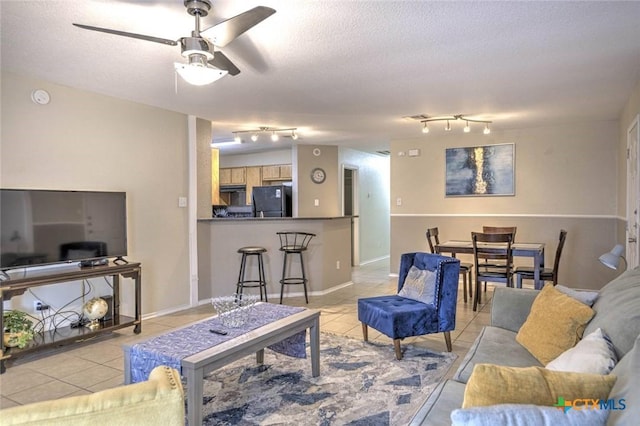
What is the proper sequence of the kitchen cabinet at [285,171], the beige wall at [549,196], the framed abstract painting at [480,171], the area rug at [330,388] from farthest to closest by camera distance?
the kitchen cabinet at [285,171], the framed abstract painting at [480,171], the beige wall at [549,196], the area rug at [330,388]

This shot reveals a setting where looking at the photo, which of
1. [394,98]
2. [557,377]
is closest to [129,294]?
[394,98]

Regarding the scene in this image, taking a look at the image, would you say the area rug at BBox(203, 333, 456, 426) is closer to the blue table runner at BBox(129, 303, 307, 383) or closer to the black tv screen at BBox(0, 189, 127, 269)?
the blue table runner at BBox(129, 303, 307, 383)

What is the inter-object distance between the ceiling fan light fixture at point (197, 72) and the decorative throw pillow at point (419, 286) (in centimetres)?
224

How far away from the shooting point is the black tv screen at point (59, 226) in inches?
120

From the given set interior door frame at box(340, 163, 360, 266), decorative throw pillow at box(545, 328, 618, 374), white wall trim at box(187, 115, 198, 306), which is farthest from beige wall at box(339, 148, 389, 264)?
decorative throw pillow at box(545, 328, 618, 374)

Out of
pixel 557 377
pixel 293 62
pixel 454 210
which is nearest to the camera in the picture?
pixel 557 377

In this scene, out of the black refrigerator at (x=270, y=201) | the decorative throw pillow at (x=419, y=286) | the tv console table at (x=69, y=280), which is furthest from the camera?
the black refrigerator at (x=270, y=201)

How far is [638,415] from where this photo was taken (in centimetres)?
90

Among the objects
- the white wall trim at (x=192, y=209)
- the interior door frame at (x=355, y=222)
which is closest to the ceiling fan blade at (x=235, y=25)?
the white wall trim at (x=192, y=209)

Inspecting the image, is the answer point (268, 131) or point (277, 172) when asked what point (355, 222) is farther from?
point (268, 131)

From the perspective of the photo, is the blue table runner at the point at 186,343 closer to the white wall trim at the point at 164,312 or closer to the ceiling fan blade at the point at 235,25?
the ceiling fan blade at the point at 235,25

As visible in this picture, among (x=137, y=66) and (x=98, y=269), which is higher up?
(x=137, y=66)

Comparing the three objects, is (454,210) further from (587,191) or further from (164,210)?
(164,210)

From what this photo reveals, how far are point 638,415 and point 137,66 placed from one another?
343 cm
